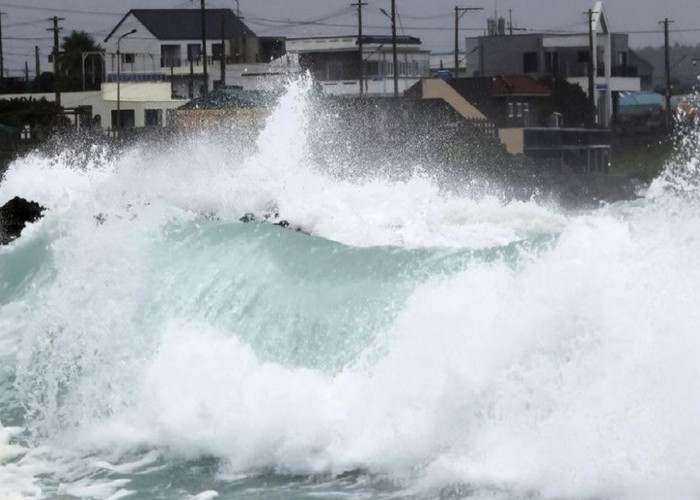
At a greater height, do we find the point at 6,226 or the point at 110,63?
Answer: the point at 110,63

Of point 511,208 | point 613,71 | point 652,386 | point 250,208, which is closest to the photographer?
point 652,386

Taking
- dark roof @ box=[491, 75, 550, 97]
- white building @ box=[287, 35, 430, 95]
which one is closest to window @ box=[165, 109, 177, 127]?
white building @ box=[287, 35, 430, 95]

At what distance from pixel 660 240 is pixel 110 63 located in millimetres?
79474

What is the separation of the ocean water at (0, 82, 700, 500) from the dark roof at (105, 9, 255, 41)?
233 feet

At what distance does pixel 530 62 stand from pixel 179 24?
75.1ft

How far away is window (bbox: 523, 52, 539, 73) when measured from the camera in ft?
330

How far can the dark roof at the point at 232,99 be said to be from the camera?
58866 millimetres

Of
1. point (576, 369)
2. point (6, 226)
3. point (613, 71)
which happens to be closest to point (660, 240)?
point (576, 369)

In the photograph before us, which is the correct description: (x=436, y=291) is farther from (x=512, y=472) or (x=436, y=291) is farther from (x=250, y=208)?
(x=250, y=208)

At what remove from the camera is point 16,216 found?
90.9 feet

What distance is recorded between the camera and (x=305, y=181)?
27141 mm

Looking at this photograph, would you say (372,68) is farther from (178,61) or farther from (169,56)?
(169,56)

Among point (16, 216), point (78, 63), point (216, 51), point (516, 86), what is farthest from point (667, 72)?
point (16, 216)

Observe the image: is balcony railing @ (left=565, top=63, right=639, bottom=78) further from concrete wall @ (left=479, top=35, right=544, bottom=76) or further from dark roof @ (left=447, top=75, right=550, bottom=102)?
dark roof @ (left=447, top=75, right=550, bottom=102)
